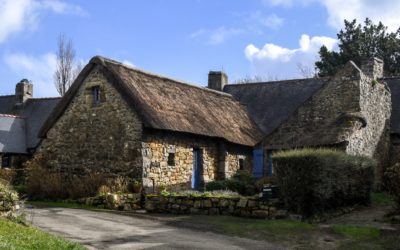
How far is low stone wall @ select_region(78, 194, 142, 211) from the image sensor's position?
18.1 meters

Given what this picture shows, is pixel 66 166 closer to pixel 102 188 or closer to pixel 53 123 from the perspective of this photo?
pixel 53 123

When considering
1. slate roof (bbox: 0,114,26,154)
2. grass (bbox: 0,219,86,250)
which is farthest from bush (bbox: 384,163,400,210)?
slate roof (bbox: 0,114,26,154)

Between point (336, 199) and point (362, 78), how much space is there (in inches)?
358

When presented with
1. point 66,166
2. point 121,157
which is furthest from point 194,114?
point 66,166

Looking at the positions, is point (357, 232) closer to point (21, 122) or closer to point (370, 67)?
point (370, 67)

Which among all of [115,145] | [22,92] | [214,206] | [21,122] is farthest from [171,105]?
[22,92]

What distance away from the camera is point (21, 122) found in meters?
33.2

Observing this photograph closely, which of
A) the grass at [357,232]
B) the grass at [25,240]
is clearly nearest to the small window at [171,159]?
the grass at [357,232]

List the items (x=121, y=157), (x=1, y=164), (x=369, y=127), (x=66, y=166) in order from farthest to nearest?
(x=1, y=164)
(x=369, y=127)
(x=66, y=166)
(x=121, y=157)

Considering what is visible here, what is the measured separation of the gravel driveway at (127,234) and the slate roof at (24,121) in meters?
16.4

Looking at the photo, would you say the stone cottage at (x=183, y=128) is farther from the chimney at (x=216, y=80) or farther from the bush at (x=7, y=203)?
the bush at (x=7, y=203)

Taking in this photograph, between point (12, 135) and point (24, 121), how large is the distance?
86.2 inches

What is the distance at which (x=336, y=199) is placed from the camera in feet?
53.9

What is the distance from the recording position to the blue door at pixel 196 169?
22.8m
